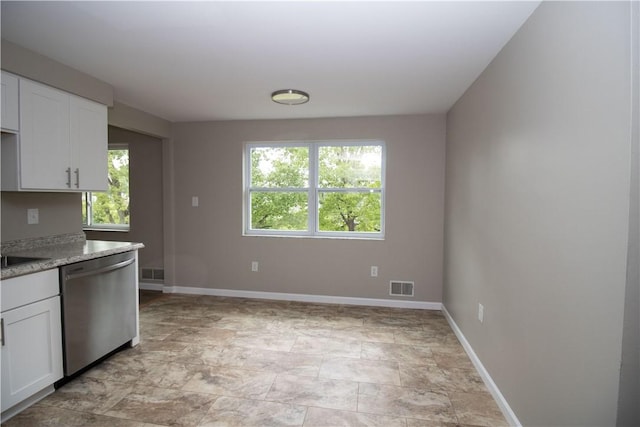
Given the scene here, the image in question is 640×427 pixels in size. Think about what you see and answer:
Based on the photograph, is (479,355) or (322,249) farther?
(322,249)

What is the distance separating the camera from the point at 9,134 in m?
2.30

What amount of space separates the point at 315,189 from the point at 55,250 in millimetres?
2737

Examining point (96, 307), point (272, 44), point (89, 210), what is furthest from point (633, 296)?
point (89, 210)

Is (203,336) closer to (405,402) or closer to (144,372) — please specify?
(144,372)

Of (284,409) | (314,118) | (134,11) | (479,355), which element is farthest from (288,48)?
(479,355)

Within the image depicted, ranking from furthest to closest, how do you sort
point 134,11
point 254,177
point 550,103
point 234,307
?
point 254,177
point 234,307
point 134,11
point 550,103

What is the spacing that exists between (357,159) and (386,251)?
4.04ft

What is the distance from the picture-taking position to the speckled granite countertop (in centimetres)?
204

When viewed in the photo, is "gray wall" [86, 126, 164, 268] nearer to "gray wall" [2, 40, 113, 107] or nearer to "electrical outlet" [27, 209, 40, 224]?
"gray wall" [2, 40, 113, 107]

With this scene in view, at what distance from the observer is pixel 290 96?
322 centimetres

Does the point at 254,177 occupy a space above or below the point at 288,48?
below

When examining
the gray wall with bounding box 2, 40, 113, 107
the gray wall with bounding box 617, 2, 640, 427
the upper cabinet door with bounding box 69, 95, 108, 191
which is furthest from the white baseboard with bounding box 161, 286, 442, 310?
the gray wall with bounding box 617, 2, 640, 427

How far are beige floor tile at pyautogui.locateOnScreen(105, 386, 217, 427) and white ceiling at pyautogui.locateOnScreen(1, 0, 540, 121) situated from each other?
236 cm

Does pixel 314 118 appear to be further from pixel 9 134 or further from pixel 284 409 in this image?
pixel 284 409
